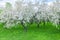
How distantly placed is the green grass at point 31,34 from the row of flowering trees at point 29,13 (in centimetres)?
54

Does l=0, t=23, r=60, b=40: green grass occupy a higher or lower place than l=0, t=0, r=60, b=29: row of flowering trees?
lower

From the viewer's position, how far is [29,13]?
16641 mm

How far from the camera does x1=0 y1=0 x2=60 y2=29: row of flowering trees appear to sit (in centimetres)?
1636

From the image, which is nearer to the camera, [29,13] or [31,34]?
[31,34]

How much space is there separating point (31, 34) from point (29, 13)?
6.18ft

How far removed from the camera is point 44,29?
17234 mm

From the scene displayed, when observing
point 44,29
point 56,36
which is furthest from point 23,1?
point 56,36

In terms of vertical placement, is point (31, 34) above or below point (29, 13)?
below

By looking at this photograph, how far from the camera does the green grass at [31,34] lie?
14739mm

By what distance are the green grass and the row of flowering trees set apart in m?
0.54

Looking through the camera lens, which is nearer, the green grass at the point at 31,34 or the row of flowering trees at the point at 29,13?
the green grass at the point at 31,34

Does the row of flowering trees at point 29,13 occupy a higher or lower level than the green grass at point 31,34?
higher

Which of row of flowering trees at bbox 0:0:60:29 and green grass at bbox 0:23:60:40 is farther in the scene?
row of flowering trees at bbox 0:0:60:29

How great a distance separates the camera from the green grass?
14739 mm
